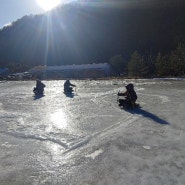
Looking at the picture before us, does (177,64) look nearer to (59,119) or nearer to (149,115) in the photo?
(149,115)

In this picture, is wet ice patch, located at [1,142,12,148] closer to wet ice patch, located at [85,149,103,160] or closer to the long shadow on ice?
wet ice patch, located at [85,149,103,160]

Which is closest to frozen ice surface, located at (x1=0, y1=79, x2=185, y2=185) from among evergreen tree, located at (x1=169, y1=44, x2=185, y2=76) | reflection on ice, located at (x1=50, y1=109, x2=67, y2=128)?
reflection on ice, located at (x1=50, y1=109, x2=67, y2=128)

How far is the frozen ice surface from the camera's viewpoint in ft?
20.7

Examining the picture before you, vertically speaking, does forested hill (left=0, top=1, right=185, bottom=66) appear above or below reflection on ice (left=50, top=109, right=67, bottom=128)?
above

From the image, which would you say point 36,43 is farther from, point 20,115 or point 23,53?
point 20,115

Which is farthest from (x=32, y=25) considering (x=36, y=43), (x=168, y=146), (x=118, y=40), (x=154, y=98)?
(x=168, y=146)

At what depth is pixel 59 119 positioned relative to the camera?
476 inches

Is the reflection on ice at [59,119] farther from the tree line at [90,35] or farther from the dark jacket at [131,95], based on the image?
the tree line at [90,35]

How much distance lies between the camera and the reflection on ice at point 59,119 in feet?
36.4

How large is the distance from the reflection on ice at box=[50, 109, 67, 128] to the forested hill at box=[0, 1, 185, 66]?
264 ft

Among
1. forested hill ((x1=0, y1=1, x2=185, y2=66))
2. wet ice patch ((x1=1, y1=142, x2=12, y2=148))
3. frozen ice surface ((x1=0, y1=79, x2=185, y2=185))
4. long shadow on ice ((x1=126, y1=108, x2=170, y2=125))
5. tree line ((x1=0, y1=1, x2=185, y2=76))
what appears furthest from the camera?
forested hill ((x1=0, y1=1, x2=185, y2=66))

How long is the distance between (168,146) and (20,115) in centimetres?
709

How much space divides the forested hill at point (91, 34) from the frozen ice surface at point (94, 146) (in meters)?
81.7

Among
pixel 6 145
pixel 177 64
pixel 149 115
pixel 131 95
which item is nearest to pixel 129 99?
pixel 131 95
